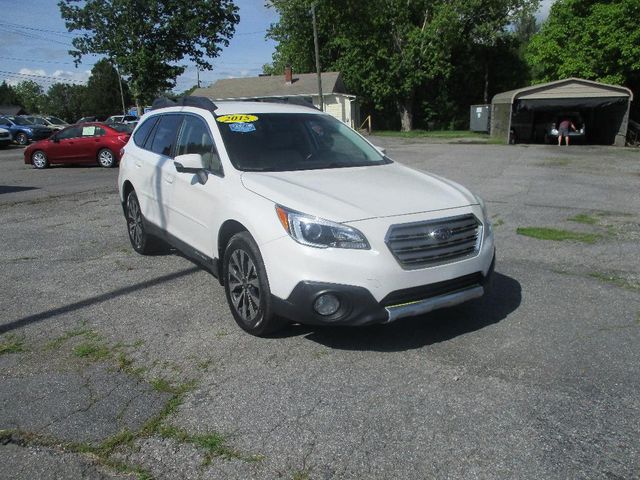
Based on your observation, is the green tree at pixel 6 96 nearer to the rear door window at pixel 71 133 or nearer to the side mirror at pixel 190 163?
the rear door window at pixel 71 133

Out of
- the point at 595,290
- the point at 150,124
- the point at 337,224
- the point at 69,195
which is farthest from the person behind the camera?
the point at 69,195

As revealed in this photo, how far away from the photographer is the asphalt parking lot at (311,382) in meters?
2.81

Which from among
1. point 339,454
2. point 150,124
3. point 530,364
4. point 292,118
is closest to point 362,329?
point 530,364

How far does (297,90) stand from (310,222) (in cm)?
4228

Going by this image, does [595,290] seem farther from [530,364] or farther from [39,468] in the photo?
[39,468]

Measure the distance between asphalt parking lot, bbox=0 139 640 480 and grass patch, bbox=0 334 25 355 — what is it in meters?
0.01

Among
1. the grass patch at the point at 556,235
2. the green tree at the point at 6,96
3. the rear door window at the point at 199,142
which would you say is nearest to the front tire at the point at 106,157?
the rear door window at the point at 199,142

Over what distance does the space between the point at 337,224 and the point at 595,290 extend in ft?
10.1

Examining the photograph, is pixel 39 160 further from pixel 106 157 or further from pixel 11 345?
pixel 11 345

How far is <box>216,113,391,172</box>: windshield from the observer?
186 inches

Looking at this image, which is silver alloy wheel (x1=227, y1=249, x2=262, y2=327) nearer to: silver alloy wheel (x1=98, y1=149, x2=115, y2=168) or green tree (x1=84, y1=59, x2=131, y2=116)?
silver alloy wheel (x1=98, y1=149, x2=115, y2=168)

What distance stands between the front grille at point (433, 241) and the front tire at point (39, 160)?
721 inches

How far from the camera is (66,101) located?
99688mm

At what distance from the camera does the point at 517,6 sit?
141ft
